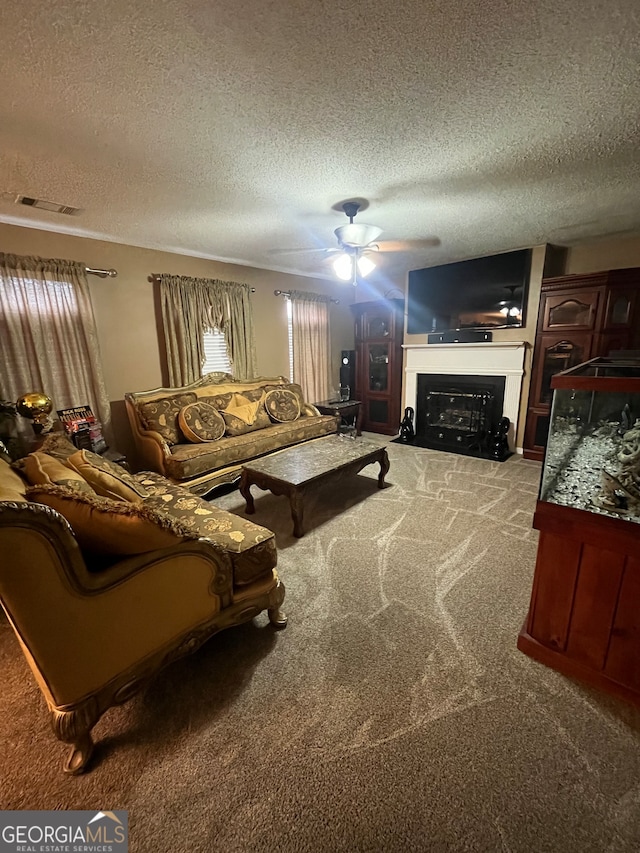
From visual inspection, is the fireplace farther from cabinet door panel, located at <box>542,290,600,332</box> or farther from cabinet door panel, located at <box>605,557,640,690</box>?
cabinet door panel, located at <box>605,557,640,690</box>

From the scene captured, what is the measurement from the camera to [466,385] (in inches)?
186

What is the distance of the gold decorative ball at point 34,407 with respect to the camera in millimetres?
2766

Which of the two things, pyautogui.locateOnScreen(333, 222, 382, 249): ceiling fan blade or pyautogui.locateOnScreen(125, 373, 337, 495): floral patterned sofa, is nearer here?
pyautogui.locateOnScreen(333, 222, 382, 249): ceiling fan blade

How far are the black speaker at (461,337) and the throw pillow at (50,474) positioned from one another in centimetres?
445

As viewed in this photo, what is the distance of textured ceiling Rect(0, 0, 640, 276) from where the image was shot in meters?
1.15

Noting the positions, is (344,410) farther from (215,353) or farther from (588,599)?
(588,599)

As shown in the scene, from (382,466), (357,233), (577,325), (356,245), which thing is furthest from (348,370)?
(357,233)

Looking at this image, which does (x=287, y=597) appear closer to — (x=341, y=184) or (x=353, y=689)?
(x=353, y=689)

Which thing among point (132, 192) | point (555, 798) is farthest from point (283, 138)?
point (555, 798)

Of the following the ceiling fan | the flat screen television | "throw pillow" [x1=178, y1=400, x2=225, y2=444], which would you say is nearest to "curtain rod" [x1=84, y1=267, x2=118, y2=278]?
"throw pillow" [x1=178, y1=400, x2=225, y2=444]

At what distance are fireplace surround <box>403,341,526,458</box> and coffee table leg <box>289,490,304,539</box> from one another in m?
2.81

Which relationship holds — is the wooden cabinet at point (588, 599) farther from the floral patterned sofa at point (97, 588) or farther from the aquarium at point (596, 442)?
the floral patterned sofa at point (97, 588)

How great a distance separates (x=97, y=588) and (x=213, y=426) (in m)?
2.55

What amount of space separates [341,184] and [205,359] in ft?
8.45
